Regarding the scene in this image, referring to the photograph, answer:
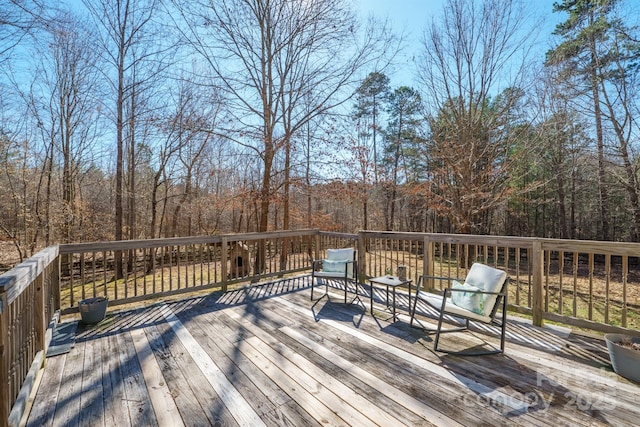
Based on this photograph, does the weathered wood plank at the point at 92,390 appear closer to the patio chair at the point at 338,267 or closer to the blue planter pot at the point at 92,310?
the blue planter pot at the point at 92,310

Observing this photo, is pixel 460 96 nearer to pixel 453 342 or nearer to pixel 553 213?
pixel 453 342

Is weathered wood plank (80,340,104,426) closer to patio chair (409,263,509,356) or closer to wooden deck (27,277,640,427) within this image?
wooden deck (27,277,640,427)

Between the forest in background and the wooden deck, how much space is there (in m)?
4.77

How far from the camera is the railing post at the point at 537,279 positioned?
3.19 m

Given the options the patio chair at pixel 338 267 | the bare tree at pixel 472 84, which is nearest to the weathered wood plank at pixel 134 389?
the patio chair at pixel 338 267

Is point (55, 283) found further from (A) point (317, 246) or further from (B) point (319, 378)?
(A) point (317, 246)

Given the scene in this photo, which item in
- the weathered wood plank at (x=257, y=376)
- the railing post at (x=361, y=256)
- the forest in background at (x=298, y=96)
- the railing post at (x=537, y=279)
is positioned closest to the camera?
the weathered wood plank at (x=257, y=376)

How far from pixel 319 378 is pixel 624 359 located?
2377 millimetres

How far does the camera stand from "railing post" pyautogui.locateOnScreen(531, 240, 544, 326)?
3188 mm

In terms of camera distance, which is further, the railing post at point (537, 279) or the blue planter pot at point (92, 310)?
the blue planter pot at point (92, 310)

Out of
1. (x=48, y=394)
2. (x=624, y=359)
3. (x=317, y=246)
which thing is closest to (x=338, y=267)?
(x=317, y=246)

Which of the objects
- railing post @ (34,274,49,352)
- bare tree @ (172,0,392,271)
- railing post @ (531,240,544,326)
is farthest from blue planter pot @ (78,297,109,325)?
railing post @ (531,240,544,326)

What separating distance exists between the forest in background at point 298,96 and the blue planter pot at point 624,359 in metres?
6.07

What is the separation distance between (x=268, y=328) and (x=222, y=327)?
1.78 feet
